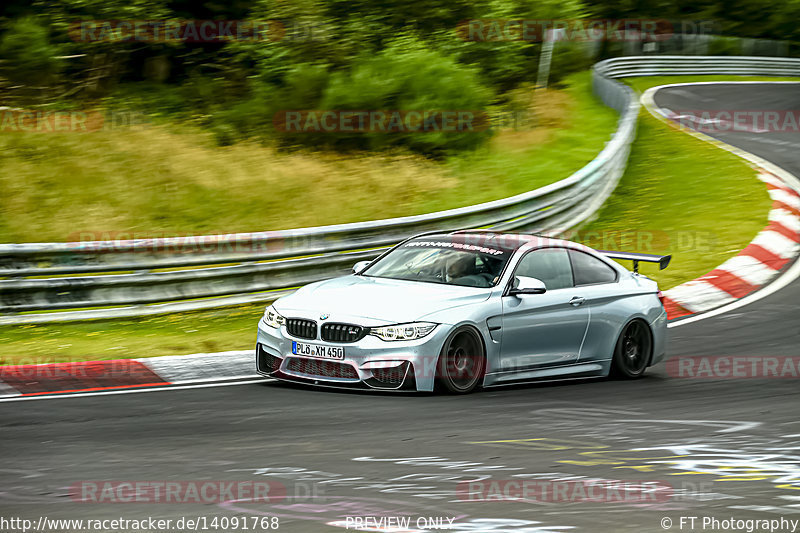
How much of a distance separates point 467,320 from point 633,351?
2.30 metres

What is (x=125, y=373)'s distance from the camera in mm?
9492

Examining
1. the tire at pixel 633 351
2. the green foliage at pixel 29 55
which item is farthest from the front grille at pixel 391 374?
the green foliage at pixel 29 55

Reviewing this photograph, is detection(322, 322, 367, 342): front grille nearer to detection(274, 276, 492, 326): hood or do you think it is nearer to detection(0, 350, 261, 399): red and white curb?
detection(274, 276, 492, 326): hood

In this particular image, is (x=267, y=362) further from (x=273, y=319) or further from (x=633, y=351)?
(x=633, y=351)

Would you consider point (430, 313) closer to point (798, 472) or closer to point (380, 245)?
point (798, 472)

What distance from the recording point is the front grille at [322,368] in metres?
8.33

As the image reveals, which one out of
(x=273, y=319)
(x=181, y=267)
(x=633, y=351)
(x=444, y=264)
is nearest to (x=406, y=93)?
(x=181, y=267)

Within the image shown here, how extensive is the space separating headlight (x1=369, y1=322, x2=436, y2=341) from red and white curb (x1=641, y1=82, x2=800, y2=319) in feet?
17.6

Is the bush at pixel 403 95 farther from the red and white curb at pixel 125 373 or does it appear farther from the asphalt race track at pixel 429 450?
the asphalt race track at pixel 429 450

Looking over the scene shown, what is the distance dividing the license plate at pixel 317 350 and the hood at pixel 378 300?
0.72 feet

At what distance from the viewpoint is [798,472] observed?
613cm

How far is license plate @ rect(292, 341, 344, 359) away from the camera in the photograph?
8.31 metres

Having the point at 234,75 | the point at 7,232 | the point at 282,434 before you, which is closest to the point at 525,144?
the point at 234,75

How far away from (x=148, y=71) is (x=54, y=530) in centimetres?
2670
